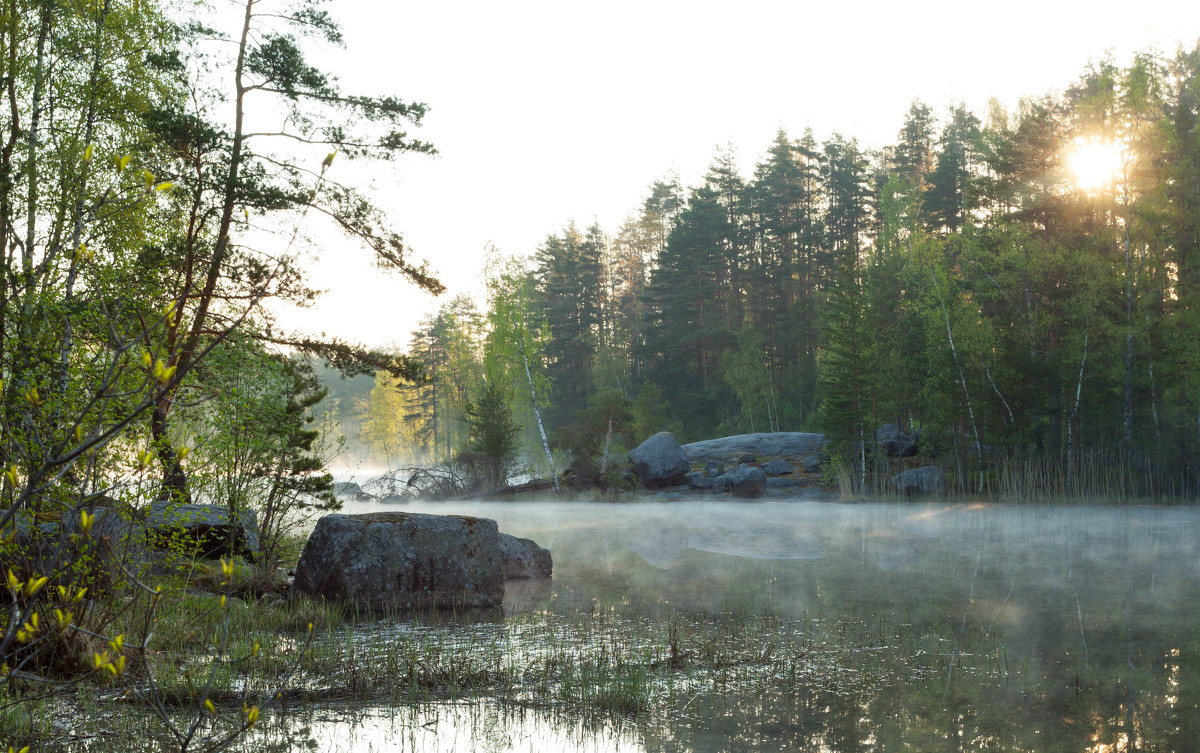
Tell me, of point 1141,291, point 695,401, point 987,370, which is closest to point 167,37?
point 987,370

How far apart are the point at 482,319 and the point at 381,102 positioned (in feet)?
86.0

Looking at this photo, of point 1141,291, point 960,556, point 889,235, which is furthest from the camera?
point 889,235

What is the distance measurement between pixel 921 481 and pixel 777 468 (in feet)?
19.2

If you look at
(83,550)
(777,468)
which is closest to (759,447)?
(777,468)

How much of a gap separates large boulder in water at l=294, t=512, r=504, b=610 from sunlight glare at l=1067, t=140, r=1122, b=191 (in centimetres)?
2137

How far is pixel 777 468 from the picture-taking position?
1152 inches

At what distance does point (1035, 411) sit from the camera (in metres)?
23.4

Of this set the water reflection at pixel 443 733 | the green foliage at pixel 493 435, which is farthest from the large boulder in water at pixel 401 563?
the green foliage at pixel 493 435

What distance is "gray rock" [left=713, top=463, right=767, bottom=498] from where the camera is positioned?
26.4 meters

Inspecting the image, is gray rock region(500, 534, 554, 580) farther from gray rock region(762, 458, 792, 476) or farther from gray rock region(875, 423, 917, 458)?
gray rock region(875, 423, 917, 458)

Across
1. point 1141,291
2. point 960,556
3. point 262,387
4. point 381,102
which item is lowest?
point 960,556

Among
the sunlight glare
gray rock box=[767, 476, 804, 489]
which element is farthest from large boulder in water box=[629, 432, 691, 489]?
the sunlight glare

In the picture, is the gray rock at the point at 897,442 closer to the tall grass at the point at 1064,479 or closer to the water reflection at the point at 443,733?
the tall grass at the point at 1064,479

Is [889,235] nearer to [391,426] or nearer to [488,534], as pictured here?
[488,534]
